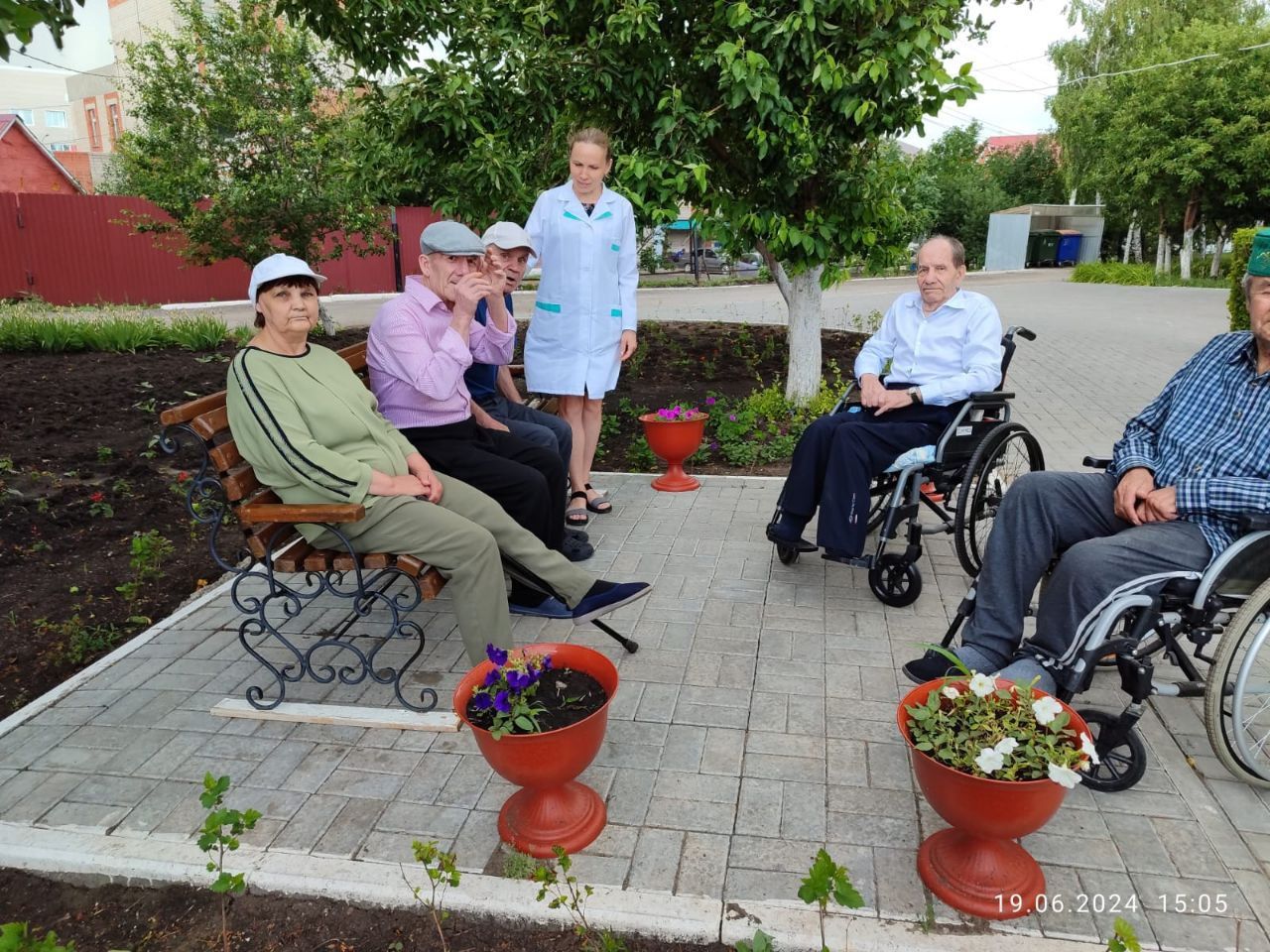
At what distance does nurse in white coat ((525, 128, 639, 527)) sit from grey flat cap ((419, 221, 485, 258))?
1.14m

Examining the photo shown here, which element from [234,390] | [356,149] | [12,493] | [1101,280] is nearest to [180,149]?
[356,149]

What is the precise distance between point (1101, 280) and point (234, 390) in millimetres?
26608

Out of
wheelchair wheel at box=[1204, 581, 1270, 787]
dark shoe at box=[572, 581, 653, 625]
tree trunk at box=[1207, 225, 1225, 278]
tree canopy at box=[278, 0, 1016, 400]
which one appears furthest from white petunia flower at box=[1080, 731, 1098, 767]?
tree trunk at box=[1207, 225, 1225, 278]

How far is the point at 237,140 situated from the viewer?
395 inches

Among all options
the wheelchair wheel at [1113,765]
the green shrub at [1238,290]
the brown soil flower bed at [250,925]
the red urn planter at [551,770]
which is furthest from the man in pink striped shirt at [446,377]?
the green shrub at [1238,290]

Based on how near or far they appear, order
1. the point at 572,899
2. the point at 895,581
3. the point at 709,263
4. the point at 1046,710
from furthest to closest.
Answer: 1. the point at 709,263
2. the point at 895,581
3. the point at 572,899
4. the point at 1046,710

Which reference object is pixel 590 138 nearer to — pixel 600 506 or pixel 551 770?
pixel 600 506

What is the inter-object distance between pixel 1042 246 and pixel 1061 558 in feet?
116

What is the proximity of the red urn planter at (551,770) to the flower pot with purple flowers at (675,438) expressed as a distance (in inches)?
107

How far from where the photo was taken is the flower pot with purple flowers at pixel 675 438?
5.00 meters

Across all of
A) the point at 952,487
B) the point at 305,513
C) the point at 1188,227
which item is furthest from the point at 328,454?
the point at 1188,227

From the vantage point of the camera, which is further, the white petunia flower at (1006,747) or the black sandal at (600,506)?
the black sandal at (600,506)

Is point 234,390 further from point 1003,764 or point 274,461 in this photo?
point 1003,764

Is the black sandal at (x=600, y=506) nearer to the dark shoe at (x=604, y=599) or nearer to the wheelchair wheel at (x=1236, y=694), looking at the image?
the dark shoe at (x=604, y=599)
